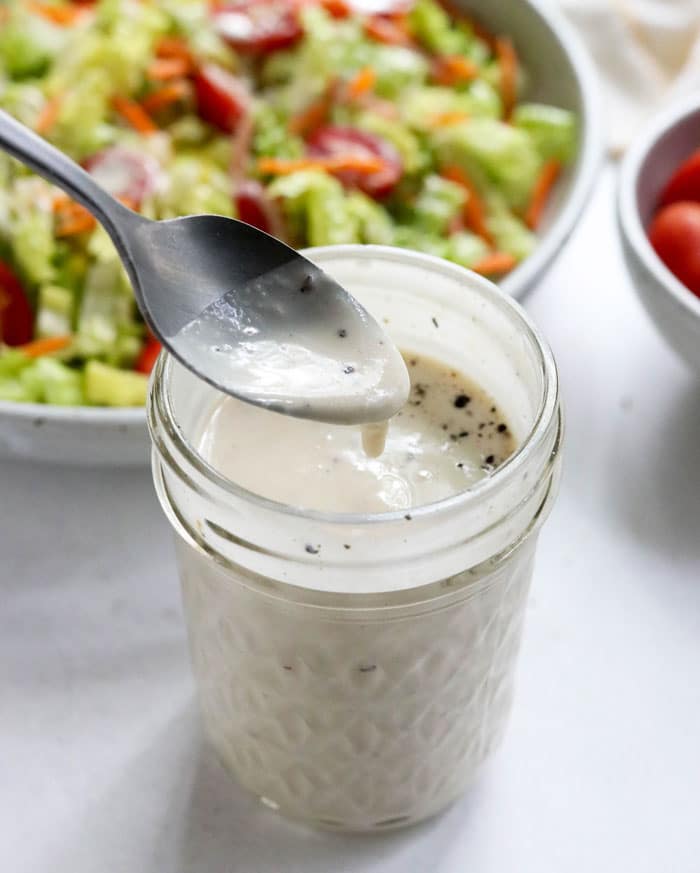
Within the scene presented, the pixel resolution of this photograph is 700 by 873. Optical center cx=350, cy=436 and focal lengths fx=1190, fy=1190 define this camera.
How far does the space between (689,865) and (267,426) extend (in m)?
0.48

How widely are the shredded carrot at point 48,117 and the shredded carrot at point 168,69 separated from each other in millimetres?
137

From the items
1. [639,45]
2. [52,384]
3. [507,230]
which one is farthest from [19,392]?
[639,45]

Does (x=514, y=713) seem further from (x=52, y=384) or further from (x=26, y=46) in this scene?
(x=26, y=46)

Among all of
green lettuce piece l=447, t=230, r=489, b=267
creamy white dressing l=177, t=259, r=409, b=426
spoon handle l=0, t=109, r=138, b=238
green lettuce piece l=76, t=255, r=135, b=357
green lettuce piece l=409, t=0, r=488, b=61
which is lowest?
green lettuce piece l=76, t=255, r=135, b=357

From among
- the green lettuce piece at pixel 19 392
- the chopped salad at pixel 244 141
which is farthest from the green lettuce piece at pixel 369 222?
the green lettuce piece at pixel 19 392

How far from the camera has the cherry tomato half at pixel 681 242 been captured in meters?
1.24

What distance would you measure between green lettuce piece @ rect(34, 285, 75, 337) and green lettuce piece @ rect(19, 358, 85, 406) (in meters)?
0.07

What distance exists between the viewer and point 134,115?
5.04 feet

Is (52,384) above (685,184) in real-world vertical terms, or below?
below

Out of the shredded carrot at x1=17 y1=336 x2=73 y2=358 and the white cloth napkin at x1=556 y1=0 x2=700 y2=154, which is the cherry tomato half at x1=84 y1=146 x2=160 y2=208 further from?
the white cloth napkin at x1=556 y1=0 x2=700 y2=154

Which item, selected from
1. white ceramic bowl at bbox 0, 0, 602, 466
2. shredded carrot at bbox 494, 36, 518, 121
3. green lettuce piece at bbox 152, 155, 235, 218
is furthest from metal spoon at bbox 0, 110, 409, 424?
shredded carrot at bbox 494, 36, 518, 121

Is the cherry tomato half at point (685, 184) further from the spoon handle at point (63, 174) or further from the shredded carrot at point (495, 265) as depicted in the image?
the spoon handle at point (63, 174)

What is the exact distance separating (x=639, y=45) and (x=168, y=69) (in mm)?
733

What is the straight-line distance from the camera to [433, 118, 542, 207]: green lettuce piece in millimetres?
1500
